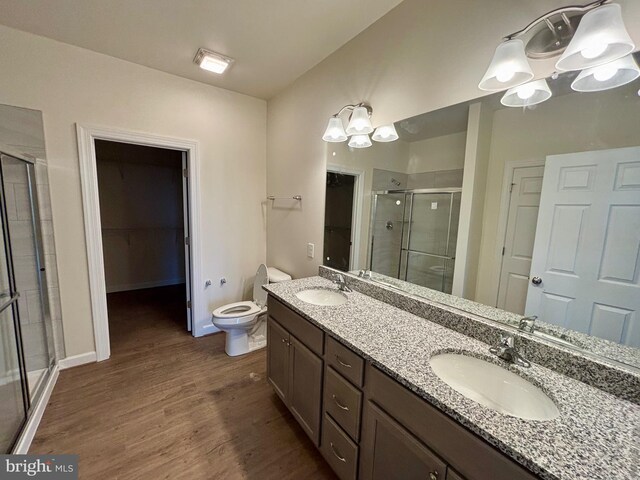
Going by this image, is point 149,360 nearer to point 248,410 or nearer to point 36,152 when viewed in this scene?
point 248,410

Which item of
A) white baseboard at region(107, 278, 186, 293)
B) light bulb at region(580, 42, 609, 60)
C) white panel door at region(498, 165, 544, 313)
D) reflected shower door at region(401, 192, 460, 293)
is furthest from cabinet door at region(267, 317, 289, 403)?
white baseboard at region(107, 278, 186, 293)

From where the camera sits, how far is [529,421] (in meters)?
0.73

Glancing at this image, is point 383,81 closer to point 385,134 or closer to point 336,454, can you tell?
point 385,134

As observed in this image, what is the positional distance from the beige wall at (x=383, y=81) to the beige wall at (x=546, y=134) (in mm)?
176

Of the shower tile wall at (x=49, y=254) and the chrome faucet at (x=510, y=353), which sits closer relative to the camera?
the chrome faucet at (x=510, y=353)

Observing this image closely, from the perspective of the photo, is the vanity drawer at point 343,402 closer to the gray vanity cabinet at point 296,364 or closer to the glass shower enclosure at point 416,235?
the gray vanity cabinet at point 296,364

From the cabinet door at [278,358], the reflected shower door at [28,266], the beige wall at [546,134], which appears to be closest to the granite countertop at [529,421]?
the beige wall at [546,134]

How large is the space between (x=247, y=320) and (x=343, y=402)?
1.41 m

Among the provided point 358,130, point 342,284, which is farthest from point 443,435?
point 358,130

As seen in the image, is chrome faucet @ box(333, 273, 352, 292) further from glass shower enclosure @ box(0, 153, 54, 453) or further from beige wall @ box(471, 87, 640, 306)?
glass shower enclosure @ box(0, 153, 54, 453)

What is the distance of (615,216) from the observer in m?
0.91

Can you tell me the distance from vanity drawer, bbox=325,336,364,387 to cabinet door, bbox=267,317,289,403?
1.47ft

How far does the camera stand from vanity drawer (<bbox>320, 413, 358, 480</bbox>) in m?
1.17

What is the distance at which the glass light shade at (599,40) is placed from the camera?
819 millimetres
